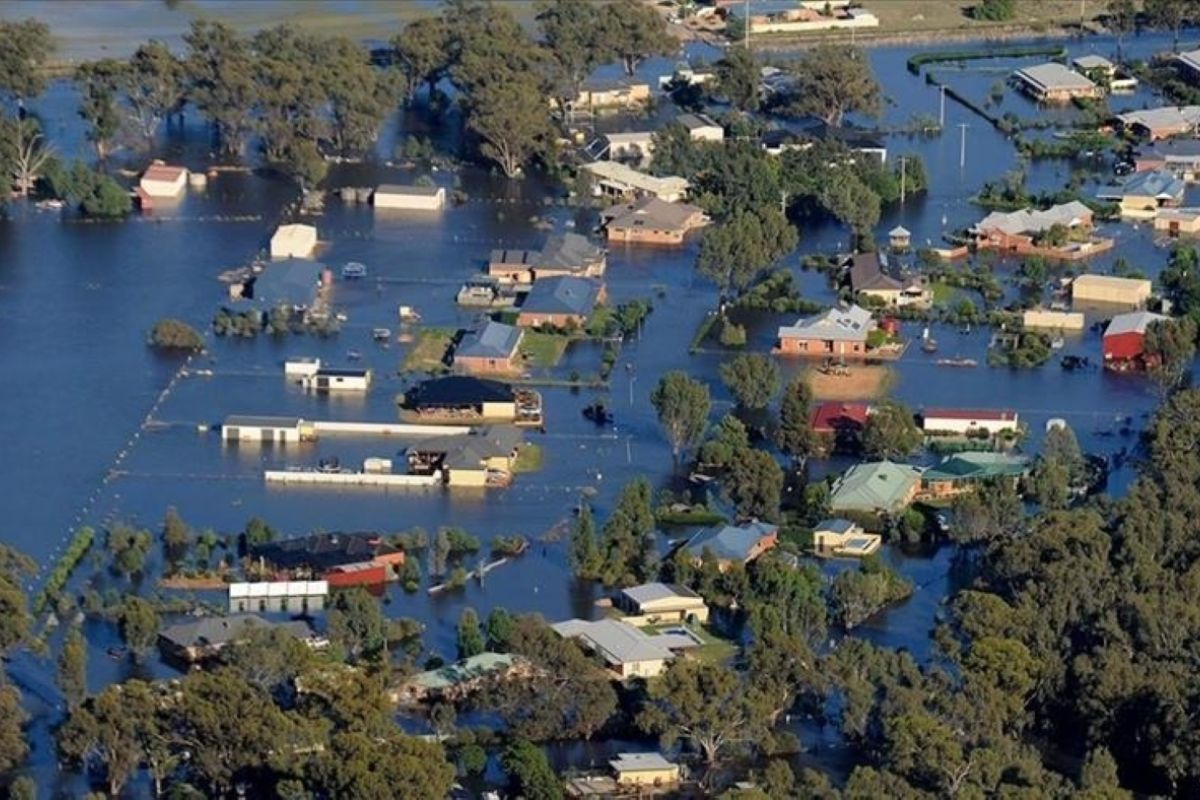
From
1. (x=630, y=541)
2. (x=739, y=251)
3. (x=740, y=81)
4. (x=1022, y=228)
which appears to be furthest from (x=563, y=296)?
(x=740, y=81)

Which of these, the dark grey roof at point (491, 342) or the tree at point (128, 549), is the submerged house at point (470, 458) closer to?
the dark grey roof at point (491, 342)

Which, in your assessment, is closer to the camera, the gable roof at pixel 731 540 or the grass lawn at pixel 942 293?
the gable roof at pixel 731 540

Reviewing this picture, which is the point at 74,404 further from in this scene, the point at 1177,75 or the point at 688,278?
the point at 1177,75

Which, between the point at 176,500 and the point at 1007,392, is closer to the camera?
the point at 176,500

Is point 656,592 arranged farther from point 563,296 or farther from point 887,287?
point 887,287

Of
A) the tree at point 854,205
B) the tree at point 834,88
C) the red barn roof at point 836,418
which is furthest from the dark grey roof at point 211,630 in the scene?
the tree at point 834,88

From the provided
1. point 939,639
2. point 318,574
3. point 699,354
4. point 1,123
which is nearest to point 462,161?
point 1,123

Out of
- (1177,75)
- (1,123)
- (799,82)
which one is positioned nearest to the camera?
(1,123)
